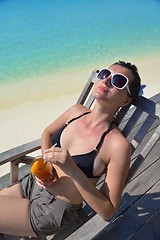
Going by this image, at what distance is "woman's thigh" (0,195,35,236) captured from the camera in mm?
1709

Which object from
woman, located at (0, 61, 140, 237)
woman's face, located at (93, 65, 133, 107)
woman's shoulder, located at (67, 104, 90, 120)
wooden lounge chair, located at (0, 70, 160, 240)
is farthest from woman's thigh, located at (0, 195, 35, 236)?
woman's face, located at (93, 65, 133, 107)

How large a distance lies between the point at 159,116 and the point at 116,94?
277 millimetres

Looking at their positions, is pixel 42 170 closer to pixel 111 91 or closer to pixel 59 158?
pixel 59 158

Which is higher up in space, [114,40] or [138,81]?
[114,40]

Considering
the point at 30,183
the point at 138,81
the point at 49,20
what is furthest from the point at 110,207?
the point at 49,20

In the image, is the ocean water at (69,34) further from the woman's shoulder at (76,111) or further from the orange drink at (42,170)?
the orange drink at (42,170)

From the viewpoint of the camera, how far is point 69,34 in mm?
7746

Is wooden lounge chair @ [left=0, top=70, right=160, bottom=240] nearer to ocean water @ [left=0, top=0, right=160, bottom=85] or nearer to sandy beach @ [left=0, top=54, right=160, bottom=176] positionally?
sandy beach @ [left=0, top=54, right=160, bottom=176]

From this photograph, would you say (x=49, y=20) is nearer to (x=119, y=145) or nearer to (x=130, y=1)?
(x=130, y=1)

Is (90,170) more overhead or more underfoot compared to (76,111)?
more underfoot

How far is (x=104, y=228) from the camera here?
159 cm

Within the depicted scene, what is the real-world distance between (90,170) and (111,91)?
16.7 inches

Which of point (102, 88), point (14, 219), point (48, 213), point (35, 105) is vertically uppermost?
point (102, 88)

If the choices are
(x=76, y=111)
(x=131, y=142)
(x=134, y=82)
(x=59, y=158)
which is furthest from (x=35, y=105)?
(x=59, y=158)
